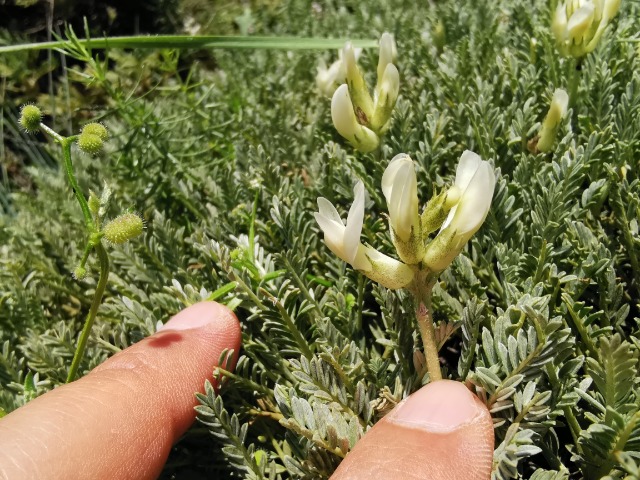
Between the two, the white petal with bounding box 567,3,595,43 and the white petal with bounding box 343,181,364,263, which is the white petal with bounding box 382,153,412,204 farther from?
the white petal with bounding box 567,3,595,43

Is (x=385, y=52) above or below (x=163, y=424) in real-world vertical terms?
above

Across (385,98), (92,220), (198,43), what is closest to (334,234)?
(92,220)

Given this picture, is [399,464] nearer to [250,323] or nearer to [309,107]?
[250,323]

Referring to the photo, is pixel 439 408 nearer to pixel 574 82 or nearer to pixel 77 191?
pixel 77 191

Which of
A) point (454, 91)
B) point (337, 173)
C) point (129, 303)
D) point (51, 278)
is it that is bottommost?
point (51, 278)

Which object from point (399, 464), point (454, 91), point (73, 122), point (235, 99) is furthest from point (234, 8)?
point (399, 464)

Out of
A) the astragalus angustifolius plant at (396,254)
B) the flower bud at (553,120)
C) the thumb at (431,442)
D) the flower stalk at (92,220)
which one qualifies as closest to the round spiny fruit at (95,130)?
the flower stalk at (92,220)

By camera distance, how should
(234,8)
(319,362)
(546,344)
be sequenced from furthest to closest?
(234,8)
(319,362)
(546,344)
